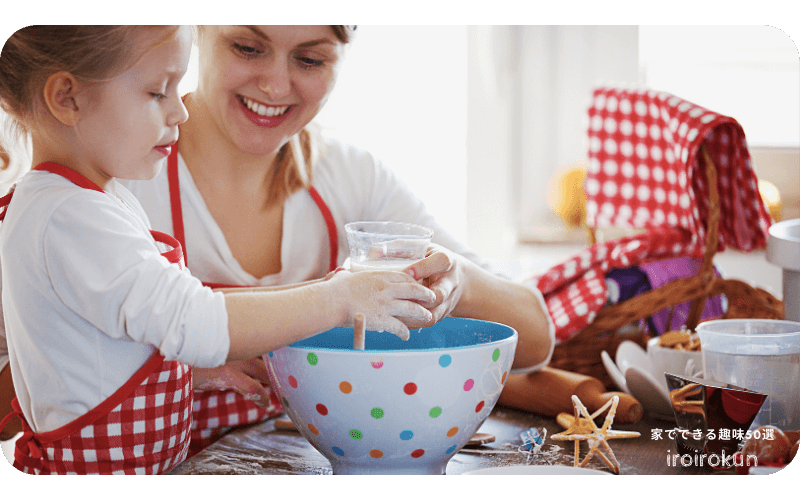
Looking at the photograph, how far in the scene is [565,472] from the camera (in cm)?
52

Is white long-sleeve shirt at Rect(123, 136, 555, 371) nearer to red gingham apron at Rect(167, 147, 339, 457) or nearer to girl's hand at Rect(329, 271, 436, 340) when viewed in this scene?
red gingham apron at Rect(167, 147, 339, 457)

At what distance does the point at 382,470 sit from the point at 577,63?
825 mm

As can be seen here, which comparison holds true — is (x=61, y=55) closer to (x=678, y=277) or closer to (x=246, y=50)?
(x=246, y=50)

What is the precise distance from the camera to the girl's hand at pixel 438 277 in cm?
63

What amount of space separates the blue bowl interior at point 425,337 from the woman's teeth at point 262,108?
251 mm

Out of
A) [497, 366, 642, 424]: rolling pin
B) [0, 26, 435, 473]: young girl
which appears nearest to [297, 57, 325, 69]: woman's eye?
[0, 26, 435, 473]: young girl

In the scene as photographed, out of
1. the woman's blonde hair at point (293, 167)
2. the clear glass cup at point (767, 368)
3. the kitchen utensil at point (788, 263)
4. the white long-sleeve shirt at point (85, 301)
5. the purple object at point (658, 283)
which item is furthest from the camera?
the purple object at point (658, 283)

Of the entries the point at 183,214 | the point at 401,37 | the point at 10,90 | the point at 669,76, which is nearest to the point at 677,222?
the point at 669,76

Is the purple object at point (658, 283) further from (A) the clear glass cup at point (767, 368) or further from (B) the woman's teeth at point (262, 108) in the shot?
(B) the woman's teeth at point (262, 108)

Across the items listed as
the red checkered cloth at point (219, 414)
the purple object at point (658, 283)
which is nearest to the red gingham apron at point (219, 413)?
the red checkered cloth at point (219, 414)

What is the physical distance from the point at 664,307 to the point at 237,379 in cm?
57

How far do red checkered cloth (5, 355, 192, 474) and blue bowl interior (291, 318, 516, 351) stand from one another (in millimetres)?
139

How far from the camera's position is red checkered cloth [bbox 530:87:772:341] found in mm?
1003

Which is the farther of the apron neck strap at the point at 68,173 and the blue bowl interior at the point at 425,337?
the blue bowl interior at the point at 425,337
